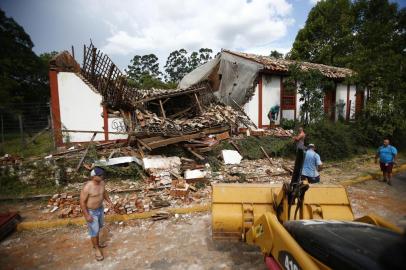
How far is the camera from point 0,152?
10.8m

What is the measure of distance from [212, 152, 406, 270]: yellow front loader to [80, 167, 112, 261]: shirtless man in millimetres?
2162

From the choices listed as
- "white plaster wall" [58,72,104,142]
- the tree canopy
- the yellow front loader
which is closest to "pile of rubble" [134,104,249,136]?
"white plaster wall" [58,72,104,142]

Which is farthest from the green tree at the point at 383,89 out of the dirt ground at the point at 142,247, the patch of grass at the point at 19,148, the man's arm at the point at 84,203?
the patch of grass at the point at 19,148

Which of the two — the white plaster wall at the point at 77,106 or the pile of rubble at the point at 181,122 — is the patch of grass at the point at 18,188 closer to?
the pile of rubble at the point at 181,122

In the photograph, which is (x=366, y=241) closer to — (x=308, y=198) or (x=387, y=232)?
(x=387, y=232)

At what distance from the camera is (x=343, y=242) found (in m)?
1.98

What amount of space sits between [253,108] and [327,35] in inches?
757

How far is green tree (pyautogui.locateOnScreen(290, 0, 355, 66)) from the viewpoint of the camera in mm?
25750

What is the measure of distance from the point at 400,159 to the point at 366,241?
11698mm

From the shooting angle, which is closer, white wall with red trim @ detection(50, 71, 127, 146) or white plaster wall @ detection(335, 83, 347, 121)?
white wall with red trim @ detection(50, 71, 127, 146)

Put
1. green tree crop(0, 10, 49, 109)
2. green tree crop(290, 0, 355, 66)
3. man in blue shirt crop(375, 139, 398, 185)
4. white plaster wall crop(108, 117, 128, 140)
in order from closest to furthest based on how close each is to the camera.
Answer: man in blue shirt crop(375, 139, 398, 185)
white plaster wall crop(108, 117, 128, 140)
green tree crop(0, 10, 49, 109)
green tree crop(290, 0, 355, 66)

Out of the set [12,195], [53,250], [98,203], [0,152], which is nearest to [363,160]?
[98,203]

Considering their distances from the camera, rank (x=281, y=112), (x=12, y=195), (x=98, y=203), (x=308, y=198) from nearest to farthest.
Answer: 1. (x=308, y=198)
2. (x=98, y=203)
3. (x=12, y=195)
4. (x=281, y=112)

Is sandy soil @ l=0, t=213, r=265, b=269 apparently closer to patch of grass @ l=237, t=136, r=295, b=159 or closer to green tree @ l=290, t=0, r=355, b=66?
patch of grass @ l=237, t=136, r=295, b=159
